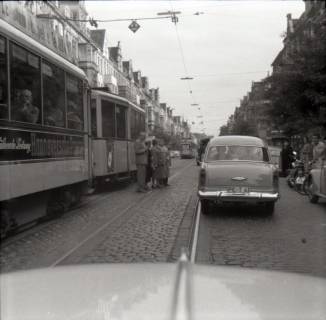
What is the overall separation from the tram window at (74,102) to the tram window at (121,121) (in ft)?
16.0

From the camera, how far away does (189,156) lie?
246ft

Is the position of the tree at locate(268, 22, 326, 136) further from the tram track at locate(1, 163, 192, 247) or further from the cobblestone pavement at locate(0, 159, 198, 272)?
the tram track at locate(1, 163, 192, 247)

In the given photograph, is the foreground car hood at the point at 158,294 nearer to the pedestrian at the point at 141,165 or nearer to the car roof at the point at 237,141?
the car roof at the point at 237,141

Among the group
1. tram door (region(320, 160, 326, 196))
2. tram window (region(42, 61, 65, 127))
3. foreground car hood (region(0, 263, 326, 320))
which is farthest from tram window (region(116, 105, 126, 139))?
foreground car hood (region(0, 263, 326, 320))

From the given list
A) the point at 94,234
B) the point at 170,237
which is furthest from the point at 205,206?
the point at 94,234

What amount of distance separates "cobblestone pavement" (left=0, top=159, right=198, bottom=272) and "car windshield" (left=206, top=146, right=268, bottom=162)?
133cm

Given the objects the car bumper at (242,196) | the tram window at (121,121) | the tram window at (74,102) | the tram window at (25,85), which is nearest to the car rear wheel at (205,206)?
the car bumper at (242,196)

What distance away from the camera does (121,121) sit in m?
16.9

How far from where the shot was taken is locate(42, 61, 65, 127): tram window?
9016 mm

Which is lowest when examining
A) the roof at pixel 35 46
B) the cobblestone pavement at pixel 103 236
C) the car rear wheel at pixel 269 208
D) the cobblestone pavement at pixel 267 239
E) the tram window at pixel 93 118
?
the cobblestone pavement at pixel 267 239

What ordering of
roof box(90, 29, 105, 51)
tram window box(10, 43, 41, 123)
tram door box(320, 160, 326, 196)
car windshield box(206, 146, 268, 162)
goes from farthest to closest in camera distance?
roof box(90, 29, 105, 51) → tram door box(320, 160, 326, 196) → car windshield box(206, 146, 268, 162) → tram window box(10, 43, 41, 123)

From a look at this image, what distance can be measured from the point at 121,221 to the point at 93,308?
744cm

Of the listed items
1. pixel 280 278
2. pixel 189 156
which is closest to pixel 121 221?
pixel 280 278

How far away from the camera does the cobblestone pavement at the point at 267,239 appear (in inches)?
249
